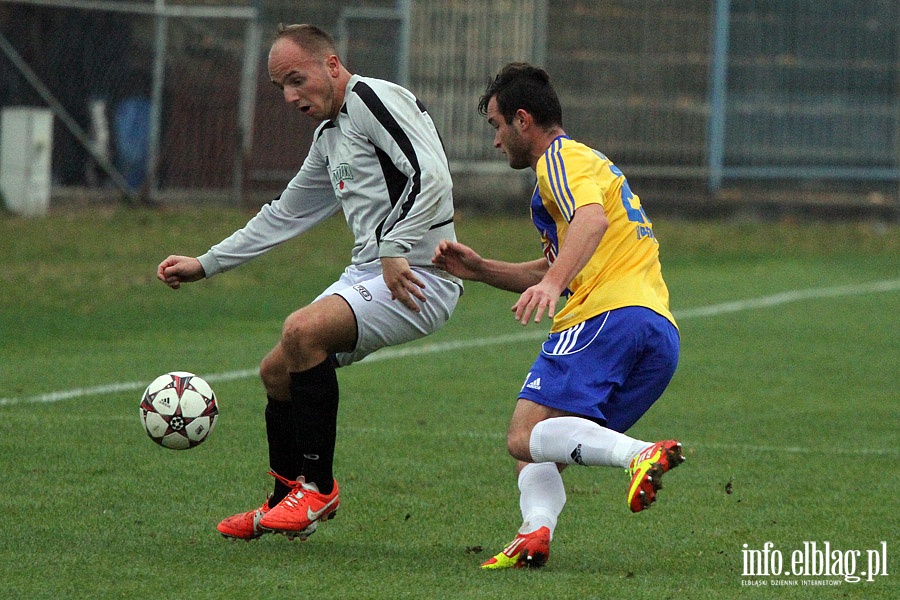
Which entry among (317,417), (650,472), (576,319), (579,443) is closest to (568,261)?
(576,319)

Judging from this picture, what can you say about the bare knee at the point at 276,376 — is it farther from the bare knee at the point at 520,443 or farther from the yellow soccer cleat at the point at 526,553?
the yellow soccer cleat at the point at 526,553

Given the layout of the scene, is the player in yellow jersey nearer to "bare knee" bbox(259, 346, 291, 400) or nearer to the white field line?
"bare knee" bbox(259, 346, 291, 400)

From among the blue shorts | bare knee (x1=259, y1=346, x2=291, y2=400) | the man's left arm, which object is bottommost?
bare knee (x1=259, y1=346, x2=291, y2=400)

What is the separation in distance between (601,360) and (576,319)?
175mm

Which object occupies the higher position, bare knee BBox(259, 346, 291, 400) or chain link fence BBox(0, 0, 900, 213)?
chain link fence BBox(0, 0, 900, 213)

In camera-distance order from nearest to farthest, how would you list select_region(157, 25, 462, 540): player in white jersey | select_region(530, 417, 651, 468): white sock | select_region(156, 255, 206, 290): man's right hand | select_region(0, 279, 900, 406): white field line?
select_region(530, 417, 651, 468): white sock → select_region(157, 25, 462, 540): player in white jersey → select_region(156, 255, 206, 290): man's right hand → select_region(0, 279, 900, 406): white field line

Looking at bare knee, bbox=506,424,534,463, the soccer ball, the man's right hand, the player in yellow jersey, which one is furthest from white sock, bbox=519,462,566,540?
the man's right hand

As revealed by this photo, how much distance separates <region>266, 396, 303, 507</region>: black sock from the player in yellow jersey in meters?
0.91

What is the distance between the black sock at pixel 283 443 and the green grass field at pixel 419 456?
216 mm

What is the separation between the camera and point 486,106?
539 centimetres

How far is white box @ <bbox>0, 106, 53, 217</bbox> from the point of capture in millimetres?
19125

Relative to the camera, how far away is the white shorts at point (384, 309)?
17.9 ft

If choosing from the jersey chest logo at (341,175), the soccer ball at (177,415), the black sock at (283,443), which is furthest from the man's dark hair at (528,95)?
the soccer ball at (177,415)

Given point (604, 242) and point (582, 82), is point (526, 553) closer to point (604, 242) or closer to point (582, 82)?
point (604, 242)
